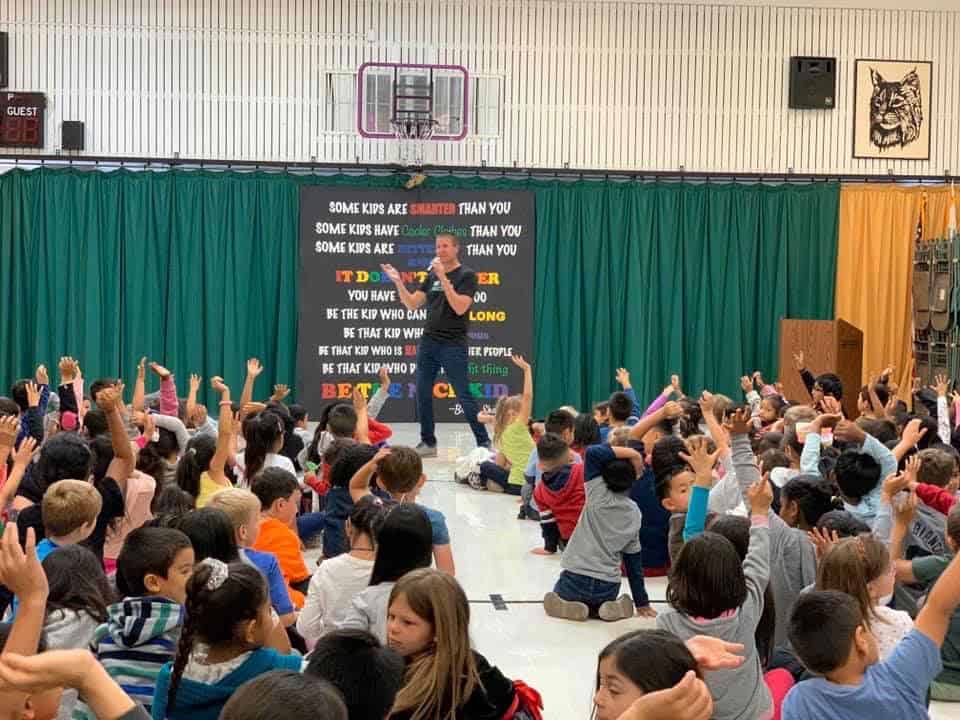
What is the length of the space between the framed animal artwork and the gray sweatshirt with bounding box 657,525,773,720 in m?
12.4

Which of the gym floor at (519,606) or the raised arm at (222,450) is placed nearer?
the gym floor at (519,606)

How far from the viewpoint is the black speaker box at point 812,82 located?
15.0 metres

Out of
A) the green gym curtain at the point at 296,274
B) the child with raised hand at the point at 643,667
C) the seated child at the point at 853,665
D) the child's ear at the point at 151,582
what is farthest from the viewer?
the green gym curtain at the point at 296,274

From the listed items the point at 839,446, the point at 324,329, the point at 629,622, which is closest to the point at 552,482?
the point at 629,622

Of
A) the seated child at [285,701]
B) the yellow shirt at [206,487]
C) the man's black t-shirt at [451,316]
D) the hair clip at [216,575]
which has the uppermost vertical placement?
the man's black t-shirt at [451,316]

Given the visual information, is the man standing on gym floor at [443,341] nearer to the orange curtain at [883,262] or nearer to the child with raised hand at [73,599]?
the orange curtain at [883,262]

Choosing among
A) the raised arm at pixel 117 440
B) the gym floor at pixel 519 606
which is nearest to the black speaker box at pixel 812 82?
the gym floor at pixel 519 606

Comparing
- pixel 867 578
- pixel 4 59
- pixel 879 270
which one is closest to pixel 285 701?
pixel 867 578

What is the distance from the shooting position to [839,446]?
25.7ft

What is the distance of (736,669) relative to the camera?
371cm

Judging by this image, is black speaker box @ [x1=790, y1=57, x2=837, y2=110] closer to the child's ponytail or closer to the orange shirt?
the orange shirt

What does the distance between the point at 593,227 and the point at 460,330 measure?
399 centimetres

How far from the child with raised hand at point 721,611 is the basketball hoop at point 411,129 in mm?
10979

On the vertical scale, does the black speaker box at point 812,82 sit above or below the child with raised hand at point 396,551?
above
